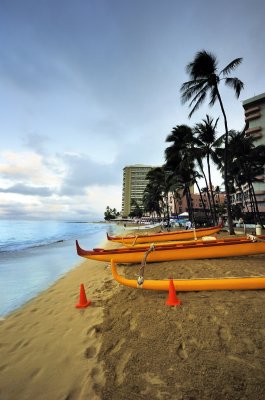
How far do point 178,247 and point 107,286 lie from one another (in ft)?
10.0

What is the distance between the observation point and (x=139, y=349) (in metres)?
3.26

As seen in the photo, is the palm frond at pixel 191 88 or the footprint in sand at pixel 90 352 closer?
the footprint in sand at pixel 90 352

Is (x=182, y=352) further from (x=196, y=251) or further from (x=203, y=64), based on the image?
(x=203, y=64)

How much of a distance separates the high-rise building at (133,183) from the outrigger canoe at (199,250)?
148328mm

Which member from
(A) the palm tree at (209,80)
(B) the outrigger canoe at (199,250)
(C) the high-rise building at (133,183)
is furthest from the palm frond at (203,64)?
(C) the high-rise building at (133,183)

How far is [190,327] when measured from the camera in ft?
12.0

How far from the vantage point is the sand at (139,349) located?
253 cm

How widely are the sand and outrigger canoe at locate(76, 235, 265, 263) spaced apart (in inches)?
116

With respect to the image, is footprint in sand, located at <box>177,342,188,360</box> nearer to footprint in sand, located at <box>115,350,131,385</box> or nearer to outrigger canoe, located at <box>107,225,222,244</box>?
footprint in sand, located at <box>115,350,131,385</box>

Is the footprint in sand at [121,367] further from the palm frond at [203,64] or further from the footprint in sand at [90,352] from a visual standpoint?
the palm frond at [203,64]

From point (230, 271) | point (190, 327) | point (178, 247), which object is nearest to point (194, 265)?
point (178, 247)

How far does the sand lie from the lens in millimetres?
2527

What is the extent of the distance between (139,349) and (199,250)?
17.7 ft

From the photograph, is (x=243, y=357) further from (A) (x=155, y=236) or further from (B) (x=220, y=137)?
(B) (x=220, y=137)
